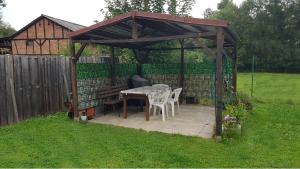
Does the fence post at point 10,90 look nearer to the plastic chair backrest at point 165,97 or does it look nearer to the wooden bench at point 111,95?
the wooden bench at point 111,95

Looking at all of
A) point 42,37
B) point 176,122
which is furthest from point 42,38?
point 176,122

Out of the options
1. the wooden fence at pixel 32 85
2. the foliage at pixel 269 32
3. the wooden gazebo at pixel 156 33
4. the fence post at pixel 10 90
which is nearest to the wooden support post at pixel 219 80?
the wooden gazebo at pixel 156 33

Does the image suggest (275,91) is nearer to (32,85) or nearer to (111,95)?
(111,95)

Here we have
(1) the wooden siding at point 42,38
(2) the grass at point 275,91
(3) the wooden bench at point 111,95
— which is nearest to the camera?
(3) the wooden bench at point 111,95

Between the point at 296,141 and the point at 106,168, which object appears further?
the point at 296,141

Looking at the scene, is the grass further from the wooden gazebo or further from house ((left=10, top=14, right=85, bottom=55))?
house ((left=10, top=14, right=85, bottom=55))

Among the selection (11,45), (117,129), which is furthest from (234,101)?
(11,45)

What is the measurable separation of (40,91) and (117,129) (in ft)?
9.05

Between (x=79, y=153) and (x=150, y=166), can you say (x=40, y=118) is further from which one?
(x=150, y=166)

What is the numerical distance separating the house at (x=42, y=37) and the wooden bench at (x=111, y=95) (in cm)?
1500

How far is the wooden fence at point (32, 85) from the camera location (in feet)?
23.0

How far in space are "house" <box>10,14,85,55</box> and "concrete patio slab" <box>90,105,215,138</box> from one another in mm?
16458

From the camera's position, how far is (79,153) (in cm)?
506

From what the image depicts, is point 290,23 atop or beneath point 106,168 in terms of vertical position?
atop
